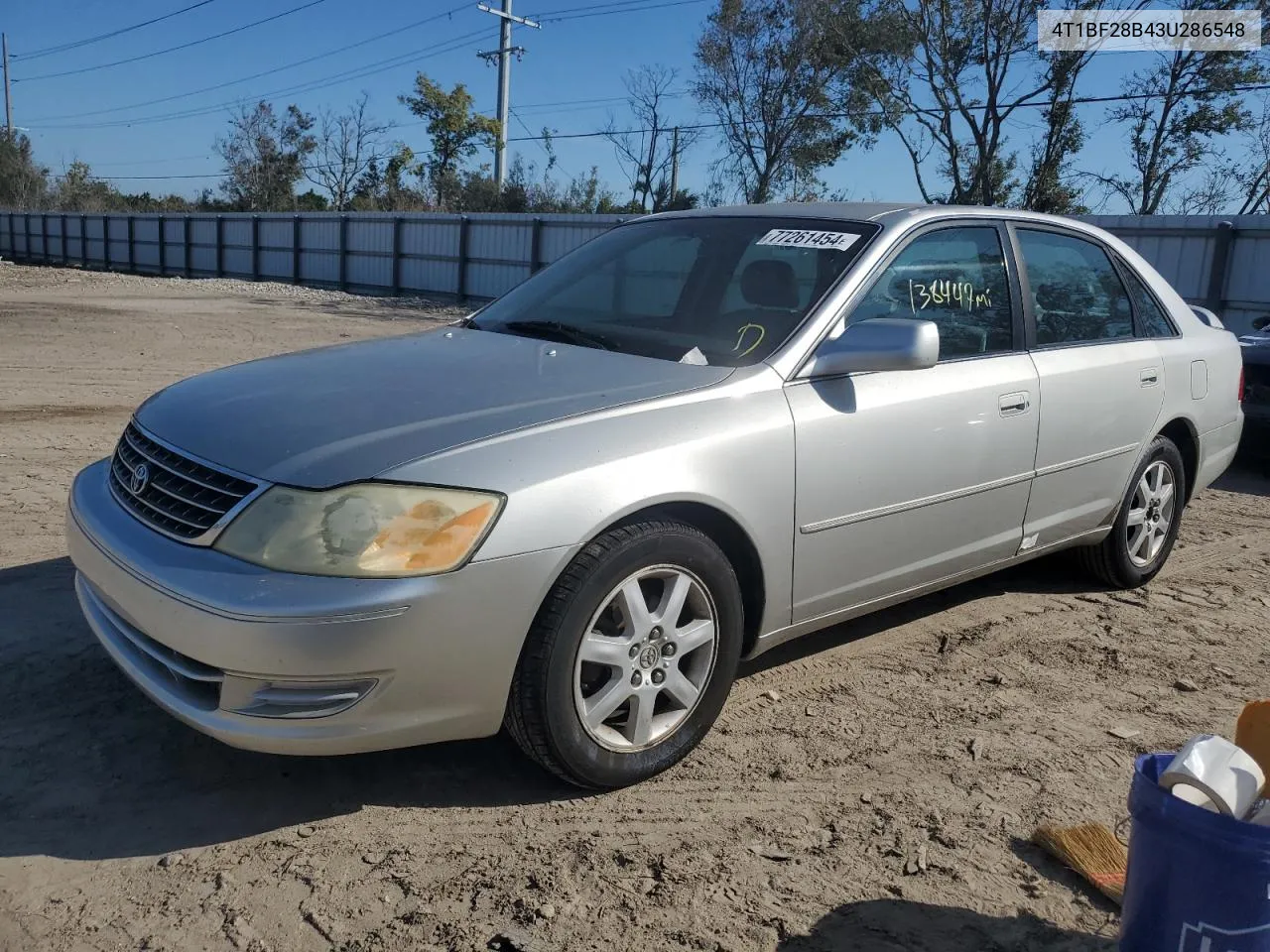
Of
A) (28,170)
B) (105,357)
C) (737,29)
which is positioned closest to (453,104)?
(737,29)

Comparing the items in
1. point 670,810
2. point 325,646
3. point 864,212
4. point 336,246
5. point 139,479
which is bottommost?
point 670,810

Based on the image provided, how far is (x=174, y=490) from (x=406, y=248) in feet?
92.9

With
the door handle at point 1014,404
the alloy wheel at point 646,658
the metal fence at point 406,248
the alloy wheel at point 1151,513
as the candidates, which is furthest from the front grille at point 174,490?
the metal fence at point 406,248

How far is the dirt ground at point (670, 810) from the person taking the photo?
2.41m

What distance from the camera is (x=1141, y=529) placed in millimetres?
4898

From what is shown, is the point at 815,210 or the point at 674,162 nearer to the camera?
the point at 815,210

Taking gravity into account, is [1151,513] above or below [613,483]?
below

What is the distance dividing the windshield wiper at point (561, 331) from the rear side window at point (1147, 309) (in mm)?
2613

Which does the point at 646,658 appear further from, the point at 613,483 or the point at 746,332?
the point at 746,332

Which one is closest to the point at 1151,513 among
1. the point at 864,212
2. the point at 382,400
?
the point at 864,212

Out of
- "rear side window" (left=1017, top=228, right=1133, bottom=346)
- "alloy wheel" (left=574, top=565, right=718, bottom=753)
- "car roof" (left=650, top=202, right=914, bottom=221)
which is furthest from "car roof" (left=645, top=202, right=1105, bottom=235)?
"alloy wheel" (left=574, top=565, right=718, bottom=753)

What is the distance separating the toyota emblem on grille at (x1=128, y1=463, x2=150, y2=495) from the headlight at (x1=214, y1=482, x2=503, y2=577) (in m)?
0.50

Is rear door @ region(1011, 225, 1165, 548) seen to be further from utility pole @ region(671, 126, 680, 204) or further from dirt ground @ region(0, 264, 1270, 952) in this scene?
utility pole @ region(671, 126, 680, 204)

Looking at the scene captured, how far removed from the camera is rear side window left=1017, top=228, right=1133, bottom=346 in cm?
426
